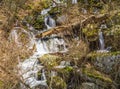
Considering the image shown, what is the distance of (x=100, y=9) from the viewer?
15.1 m

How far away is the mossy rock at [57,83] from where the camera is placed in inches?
387

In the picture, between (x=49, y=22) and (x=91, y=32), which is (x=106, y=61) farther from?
(x=49, y=22)

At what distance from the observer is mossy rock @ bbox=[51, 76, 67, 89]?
982 cm

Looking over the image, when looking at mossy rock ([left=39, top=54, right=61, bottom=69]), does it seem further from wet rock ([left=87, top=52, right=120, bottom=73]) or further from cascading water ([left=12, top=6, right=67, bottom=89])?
wet rock ([left=87, top=52, right=120, bottom=73])

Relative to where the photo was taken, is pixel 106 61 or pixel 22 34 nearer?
pixel 106 61

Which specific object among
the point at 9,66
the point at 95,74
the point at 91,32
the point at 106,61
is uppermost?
the point at 91,32

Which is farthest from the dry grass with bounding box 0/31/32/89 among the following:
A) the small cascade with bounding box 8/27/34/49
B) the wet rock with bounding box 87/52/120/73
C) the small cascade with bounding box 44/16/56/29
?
the small cascade with bounding box 44/16/56/29

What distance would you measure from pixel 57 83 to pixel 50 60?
132cm

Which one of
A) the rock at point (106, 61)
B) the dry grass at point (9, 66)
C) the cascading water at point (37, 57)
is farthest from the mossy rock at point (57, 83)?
the rock at point (106, 61)

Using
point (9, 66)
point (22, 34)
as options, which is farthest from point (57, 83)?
point (22, 34)

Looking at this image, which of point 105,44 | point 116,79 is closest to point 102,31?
point 105,44

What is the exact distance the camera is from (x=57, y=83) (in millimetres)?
9789

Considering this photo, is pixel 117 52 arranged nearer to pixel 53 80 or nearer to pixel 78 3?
pixel 53 80

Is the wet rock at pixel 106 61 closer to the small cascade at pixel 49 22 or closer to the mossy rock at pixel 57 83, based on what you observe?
the mossy rock at pixel 57 83
